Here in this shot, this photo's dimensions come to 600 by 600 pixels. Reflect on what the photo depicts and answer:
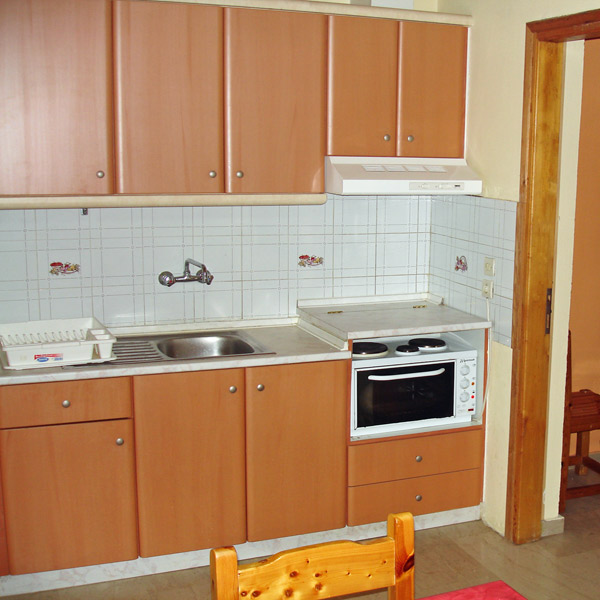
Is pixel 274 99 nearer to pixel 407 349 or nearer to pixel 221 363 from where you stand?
pixel 221 363

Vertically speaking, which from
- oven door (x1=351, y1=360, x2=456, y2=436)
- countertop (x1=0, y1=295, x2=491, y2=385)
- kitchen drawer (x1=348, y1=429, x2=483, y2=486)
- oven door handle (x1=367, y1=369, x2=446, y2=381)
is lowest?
kitchen drawer (x1=348, y1=429, x2=483, y2=486)

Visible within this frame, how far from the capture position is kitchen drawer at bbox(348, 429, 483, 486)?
3.48 m

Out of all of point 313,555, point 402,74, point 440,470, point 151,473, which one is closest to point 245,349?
point 151,473

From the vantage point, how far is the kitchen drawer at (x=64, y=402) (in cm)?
300

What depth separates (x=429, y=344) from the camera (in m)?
3.62

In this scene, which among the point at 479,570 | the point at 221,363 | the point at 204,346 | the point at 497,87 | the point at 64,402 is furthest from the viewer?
the point at 204,346

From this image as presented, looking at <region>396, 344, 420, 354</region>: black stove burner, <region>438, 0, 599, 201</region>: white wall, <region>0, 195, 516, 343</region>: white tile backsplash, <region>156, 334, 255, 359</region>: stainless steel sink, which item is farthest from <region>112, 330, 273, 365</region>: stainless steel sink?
<region>438, 0, 599, 201</region>: white wall

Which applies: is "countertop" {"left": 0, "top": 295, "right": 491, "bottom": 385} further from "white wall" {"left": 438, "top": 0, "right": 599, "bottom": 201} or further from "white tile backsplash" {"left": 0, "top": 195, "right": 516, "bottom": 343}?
"white wall" {"left": 438, "top": 0, "right": 599, "bottom": 201}

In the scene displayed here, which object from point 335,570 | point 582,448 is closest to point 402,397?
point 582,448

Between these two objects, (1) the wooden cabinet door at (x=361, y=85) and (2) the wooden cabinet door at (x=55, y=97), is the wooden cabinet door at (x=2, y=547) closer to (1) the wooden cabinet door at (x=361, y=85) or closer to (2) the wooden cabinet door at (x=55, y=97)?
(2) the wooden cabinet door at (x=55, y=97)

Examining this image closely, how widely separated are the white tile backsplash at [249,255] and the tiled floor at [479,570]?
2.87ft

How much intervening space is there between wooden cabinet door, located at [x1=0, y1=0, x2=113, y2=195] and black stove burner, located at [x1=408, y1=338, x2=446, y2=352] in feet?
4.78

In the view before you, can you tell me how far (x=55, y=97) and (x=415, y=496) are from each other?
7.10 ft

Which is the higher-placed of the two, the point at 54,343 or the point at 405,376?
the point at 54,343
